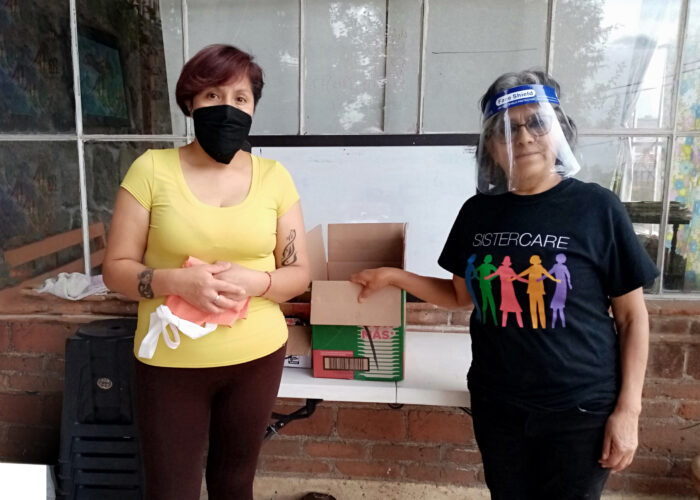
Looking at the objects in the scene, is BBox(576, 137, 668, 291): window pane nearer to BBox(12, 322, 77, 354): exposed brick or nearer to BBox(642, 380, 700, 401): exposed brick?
BBox(642, 380, 700, 401): exposed brick

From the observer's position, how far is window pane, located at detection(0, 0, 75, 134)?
2.14 metres

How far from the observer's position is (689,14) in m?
1.88

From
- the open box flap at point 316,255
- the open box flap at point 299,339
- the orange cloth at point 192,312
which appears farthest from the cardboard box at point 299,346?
the orange cloth at point 192,312

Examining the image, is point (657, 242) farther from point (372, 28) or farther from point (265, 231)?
point (265, 231)

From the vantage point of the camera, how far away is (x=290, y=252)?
130cm

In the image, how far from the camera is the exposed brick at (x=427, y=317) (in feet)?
6.72

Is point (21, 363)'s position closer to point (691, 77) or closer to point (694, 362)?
point (694, 362)

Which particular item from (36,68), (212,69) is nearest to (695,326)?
(212,69)

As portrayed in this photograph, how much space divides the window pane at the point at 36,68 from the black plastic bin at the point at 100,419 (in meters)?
1.03

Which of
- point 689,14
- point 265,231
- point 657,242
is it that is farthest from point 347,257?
point 689,14

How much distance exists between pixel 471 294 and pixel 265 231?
1.80ft

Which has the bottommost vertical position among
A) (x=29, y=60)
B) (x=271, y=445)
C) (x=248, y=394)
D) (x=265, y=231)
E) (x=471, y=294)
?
(x=271, y=445)

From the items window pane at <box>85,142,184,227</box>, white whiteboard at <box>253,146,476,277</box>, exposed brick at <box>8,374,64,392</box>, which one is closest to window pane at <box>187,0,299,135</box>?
white whiteboard at <box>253,146,476,277</box>

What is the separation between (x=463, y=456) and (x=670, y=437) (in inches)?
32.6
